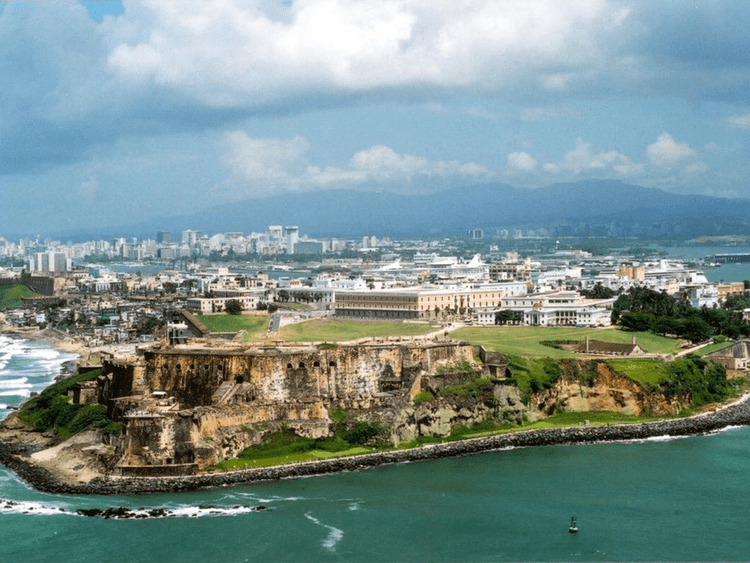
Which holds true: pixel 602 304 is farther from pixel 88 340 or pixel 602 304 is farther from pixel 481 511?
pixel 481 511

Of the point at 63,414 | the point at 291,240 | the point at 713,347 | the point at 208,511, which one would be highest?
the point at 291,240

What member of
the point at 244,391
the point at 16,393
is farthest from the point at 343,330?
the point at 244,391

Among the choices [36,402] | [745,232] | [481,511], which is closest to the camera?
[481,511]

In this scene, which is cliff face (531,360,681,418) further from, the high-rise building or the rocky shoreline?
the high-rise building

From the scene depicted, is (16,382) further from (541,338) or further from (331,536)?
(331,536)

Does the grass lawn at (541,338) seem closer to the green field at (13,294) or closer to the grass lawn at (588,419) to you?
the grass lawn at (588,419)

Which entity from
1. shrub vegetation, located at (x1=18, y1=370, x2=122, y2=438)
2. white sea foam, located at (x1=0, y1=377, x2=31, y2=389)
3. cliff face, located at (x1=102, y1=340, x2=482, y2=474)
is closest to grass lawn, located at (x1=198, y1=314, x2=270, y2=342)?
white sea foam, located at (x1=0, y1=377, x2=31, y2=389)

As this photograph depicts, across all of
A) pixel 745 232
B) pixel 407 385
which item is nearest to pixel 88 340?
pixel 407 385

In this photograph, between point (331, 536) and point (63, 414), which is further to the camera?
point (63, 414)
